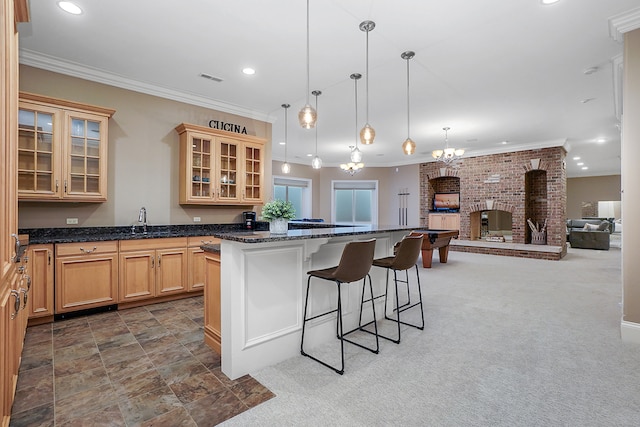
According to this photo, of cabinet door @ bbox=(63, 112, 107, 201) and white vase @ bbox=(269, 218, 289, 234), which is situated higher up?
cabinet door @ bbox=(63, 112, 107, 201)

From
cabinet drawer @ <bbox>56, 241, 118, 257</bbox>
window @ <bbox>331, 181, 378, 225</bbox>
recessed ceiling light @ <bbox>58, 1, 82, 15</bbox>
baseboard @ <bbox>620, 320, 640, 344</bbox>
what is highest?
recessed ceiling light @ <bbox>58, 1, 82, 15</bbox>

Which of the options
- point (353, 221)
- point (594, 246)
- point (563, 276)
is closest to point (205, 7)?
point (563, 276)

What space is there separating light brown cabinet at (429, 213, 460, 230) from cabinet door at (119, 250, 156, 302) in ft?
26.4

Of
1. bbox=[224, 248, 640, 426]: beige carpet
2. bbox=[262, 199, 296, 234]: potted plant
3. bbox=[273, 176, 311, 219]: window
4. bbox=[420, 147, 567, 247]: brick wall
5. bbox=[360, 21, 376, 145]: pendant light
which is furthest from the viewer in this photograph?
bbox=[273, 176, 311, 219]: window

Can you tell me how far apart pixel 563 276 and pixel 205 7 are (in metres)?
6.77

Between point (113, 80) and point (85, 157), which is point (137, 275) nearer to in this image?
point (85, 157)

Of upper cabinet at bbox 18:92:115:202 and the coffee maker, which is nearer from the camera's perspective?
upper cabinet at bbox 18:92:115:202

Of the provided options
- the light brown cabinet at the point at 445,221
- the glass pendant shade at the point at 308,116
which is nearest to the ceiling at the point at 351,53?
the glass pendant shade at the point at 308,116

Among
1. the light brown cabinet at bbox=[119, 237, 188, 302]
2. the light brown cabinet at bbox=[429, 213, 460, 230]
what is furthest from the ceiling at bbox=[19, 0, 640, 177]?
the light brown cabinet at bbox=[429, 213, 460, 230]

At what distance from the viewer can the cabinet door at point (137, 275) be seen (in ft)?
11.8

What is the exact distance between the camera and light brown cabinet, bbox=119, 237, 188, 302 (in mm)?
3605

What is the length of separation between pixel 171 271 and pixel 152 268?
9.0 inches

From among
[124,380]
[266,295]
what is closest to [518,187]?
[266,295]

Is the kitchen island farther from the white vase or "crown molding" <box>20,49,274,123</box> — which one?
"crown molding" <box>20,49,274,123</box>
